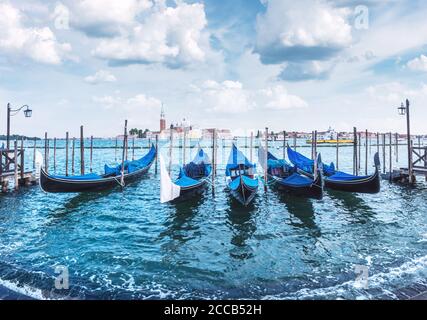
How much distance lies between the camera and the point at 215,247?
791 centimetres

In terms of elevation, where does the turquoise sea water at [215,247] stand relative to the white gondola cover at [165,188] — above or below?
below

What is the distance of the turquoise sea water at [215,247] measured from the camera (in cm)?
579

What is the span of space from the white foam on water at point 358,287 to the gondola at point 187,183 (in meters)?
5.08

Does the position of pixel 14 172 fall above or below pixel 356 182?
above

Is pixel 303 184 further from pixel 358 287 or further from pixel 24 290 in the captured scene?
pixel 24 290

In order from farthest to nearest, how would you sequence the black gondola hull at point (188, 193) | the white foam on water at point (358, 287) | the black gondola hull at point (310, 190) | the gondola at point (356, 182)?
the black gondola hull at point (188, 193) < the gondola at point (356, 182) < the black gondola hull at point (310, 190) < the white foam on water at point (358, 287)

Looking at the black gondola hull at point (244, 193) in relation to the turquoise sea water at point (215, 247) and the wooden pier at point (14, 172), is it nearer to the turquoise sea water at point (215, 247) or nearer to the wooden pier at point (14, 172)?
the turquoise sea water at point (215, 247)

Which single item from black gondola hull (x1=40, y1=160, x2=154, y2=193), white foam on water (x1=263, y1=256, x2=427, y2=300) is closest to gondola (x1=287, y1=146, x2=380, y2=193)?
white foam on water (x1=263, y1=256, x2=427, y2=300)

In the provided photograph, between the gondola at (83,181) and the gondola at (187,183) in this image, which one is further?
the gondola at (83,181)

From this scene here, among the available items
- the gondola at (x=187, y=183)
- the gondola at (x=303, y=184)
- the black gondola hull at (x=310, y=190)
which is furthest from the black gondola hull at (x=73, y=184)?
the black gondola hull at (x=310, y=190)

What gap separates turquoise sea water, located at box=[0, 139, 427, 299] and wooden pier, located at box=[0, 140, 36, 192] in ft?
6.93

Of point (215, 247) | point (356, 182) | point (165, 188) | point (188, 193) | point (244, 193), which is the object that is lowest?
point (215, 247)

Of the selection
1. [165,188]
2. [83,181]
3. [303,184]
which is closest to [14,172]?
[83,181]

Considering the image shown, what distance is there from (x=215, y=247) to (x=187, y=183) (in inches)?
200
